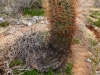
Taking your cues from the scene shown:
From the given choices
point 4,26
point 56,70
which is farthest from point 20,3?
point 56,70

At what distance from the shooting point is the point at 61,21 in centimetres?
540

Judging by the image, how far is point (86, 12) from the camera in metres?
8.87

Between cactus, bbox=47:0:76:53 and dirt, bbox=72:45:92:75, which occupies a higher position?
cactus, bbox=47:0:76:53

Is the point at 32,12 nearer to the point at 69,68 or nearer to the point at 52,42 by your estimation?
the point at 52,42

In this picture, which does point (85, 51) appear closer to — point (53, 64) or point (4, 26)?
point (53, 64)

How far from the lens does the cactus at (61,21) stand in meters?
5.34

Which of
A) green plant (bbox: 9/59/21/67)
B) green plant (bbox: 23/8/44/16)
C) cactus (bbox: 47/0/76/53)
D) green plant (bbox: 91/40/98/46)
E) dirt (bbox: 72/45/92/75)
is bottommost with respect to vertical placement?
dirt (bbox: 72/45/92/75)

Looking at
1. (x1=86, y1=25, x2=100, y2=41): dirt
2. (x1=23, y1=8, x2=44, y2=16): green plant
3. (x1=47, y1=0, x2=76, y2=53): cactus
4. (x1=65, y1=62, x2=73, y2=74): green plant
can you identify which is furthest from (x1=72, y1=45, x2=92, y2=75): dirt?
(x1=23, y1=8, x2=44, y2=16): green plant

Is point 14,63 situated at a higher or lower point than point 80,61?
higher

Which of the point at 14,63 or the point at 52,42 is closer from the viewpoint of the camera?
the point at 14,63

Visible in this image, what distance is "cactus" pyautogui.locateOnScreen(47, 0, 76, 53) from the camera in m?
5.34

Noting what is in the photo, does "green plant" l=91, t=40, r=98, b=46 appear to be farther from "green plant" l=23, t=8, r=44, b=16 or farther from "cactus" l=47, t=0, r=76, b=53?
"green plant" l=23, t=8, r=44, b=16

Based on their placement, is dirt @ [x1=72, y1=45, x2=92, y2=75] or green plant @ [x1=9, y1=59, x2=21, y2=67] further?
dirt @ [x1=72, y1=45, x2=92, y2=75]

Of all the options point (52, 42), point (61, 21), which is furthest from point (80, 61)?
point (61, 21)
